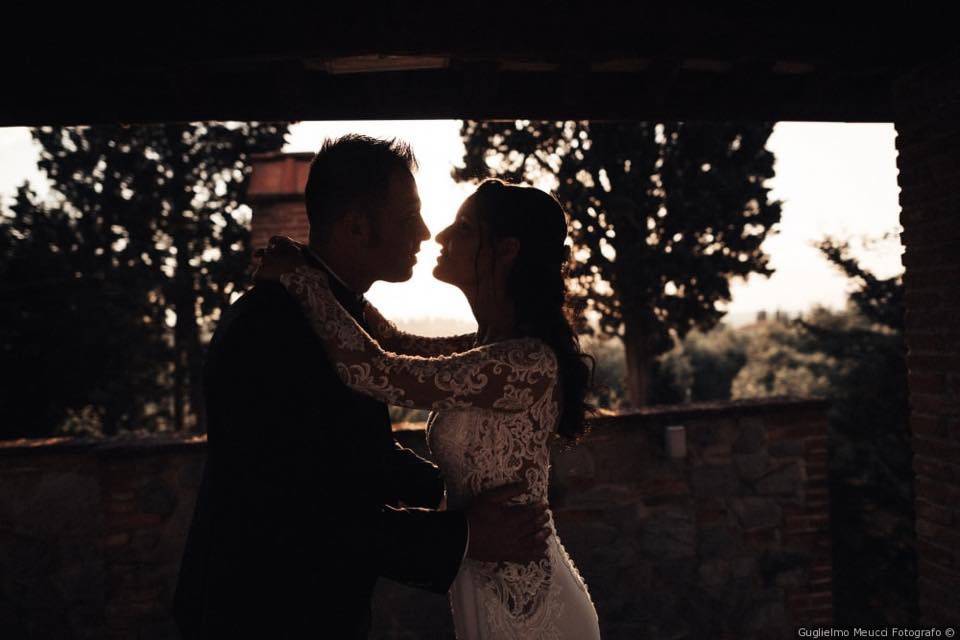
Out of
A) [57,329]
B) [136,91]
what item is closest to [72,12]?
[136,91]

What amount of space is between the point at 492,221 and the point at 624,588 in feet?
10.6

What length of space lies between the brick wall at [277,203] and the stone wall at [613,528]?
243 cm

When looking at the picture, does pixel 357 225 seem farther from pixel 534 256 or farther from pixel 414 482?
pixel 414 482

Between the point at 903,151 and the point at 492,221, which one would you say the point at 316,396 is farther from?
the point at 903,151

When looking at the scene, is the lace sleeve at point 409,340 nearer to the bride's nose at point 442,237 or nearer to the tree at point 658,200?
the bride's nose at point 442,237

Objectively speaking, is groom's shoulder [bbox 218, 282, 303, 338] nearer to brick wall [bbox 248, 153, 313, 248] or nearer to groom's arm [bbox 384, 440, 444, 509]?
groom's arm [bbox 384, 440, 444, 509]

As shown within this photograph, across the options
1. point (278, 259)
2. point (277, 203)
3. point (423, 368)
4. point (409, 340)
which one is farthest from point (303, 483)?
point (277, 203)

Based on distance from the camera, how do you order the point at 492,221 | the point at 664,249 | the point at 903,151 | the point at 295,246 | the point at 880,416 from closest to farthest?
the point at 295,246
the point at 492,221
the point at 903,151
the point at 880,416
the point at 664,249

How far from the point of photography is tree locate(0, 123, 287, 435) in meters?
15.6

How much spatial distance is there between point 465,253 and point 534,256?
0.75 ft

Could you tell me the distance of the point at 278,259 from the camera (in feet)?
6.20

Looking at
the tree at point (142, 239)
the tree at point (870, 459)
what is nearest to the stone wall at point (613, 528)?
the tree at point (870, 459)

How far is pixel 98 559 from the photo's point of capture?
4141 millimetres

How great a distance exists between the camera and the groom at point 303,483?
1.64m
